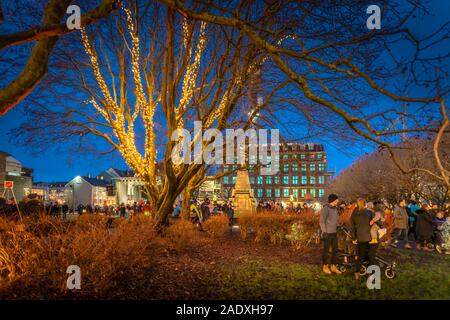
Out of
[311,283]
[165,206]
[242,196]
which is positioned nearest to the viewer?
[311,283]

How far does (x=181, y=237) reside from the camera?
10891 mm

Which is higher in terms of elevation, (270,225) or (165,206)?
(165,206)

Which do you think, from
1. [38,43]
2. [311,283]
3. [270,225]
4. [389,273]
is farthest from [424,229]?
[38,43]

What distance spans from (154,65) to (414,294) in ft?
35.4

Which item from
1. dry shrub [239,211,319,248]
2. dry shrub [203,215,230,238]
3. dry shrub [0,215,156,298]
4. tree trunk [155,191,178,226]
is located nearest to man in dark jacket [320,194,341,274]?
dry shrub [239,211,319,248]

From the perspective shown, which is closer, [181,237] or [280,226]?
[181,237]

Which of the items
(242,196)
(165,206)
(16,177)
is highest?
(16,177)

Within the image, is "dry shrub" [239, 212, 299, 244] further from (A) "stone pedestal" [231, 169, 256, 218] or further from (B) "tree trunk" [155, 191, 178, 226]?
(A) "stone pedestal" [231, 169, 256, 218]

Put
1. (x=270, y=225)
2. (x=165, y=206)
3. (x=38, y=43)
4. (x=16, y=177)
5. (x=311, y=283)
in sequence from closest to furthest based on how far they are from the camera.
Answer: (x=38, y=43)
(x=311, y=283)
(x=165, y=206)
(x=270, y=225)
(x=16, y=177)

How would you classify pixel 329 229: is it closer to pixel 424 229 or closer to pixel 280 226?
pixel 280 226

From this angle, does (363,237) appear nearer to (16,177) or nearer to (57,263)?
(57,263)
